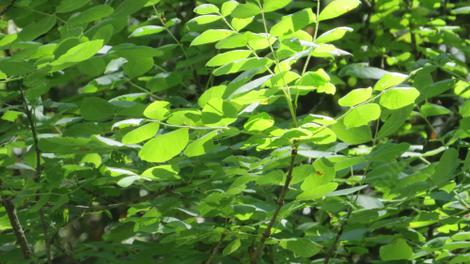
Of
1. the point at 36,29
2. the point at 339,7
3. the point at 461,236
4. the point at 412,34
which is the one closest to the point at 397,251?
the point at 461,236

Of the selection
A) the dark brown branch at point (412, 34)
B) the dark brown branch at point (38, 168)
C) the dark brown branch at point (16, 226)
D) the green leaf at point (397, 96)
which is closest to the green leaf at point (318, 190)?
the green leaf at point (397, 96)

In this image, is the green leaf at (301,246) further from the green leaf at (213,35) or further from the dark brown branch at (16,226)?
the dark brown branch at (16,226)

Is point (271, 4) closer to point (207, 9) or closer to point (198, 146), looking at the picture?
point (207, 9)

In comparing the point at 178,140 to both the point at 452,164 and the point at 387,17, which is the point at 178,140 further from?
the point at 387,17

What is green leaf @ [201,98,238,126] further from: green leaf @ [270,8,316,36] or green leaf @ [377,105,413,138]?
green leaf @ [377,105,413,138]

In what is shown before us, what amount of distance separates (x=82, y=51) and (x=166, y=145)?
0.23 meters

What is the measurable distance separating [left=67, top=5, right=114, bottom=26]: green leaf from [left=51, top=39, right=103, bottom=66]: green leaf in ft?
0.71

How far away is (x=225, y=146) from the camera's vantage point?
1.72 meters

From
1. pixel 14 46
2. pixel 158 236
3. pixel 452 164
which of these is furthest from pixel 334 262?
pixel 14 46

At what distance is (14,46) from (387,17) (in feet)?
5.30

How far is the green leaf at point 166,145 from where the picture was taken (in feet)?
4.19

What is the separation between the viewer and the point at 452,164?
1.53 m

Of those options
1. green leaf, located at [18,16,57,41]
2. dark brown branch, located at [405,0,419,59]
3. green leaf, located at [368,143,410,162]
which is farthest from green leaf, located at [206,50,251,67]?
dark brown branch, located at [405,0,419,59]

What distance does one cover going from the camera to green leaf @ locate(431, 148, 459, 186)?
60.2 inches
